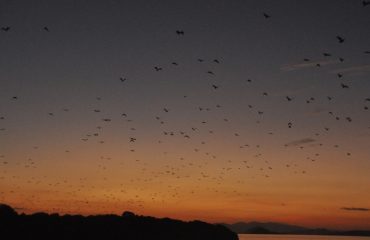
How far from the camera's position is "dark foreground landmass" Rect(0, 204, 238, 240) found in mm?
55062

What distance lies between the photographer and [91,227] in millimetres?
68938

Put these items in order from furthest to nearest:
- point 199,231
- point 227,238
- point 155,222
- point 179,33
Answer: point 227,238
point 199,231
point 155,222
point 179,33

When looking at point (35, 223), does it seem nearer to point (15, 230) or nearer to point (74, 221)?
point (15, 230)

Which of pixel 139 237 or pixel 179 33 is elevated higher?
pixel 179 33

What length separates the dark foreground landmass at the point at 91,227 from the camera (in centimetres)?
5506

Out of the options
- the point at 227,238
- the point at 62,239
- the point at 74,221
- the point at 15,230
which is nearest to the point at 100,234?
the point at 74,221

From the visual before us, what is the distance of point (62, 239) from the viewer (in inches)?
2406

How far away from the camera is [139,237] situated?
80.0 metres

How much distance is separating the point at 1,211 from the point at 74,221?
13955 millimetres

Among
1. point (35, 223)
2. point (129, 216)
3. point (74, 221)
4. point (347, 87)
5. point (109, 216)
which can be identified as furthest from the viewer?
point (129, 216)

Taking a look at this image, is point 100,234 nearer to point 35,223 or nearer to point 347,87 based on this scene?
point 35,223

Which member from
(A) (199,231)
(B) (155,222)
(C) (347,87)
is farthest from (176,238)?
(C) (347,87)

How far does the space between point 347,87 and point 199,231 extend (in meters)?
81.9

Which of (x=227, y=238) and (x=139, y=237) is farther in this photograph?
(x=227, y=238)
